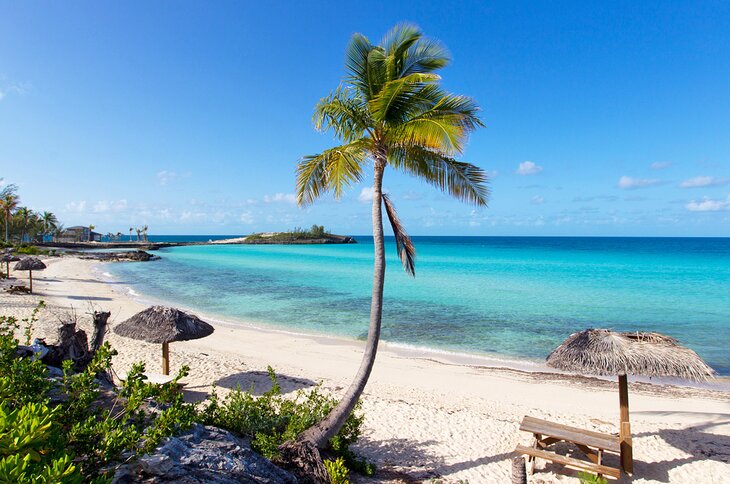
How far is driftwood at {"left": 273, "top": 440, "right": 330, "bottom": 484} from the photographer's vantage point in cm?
499

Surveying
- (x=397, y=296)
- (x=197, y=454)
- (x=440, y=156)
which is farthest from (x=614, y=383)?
(x=397, y=296)

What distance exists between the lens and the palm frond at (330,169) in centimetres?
611

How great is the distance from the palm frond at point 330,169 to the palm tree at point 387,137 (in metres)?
0.01

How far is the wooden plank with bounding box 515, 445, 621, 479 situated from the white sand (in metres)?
0.28

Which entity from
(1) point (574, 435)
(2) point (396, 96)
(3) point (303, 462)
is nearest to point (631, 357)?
(1) point (574, 435)

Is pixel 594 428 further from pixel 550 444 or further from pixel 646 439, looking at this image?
pixel 550 444

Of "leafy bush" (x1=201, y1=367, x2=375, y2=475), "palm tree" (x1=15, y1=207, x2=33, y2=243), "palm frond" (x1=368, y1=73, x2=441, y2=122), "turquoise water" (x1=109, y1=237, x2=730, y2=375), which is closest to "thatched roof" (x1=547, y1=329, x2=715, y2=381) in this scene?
"leafy bush" (x1=201, y1=367, x2=375, y2=475)

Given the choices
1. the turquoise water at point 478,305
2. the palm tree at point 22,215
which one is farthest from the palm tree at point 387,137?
the palm tree at point 22,215

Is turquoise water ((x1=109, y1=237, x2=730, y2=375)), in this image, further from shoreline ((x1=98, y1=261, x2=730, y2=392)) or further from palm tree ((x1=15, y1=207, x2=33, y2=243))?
palm tree ((x1=15, y1=207, x2=33, y2=243))

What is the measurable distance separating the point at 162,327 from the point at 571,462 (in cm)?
Result: 848

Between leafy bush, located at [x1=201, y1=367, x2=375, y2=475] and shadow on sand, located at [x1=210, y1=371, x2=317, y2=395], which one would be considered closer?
leafy bush, located at [x1=201, y1=367, x2=375, y2=475]

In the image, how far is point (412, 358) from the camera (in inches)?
543

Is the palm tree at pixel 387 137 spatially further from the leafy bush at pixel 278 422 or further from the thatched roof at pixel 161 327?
the thatched roof at pixel 161 327

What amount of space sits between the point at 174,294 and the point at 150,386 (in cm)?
2625
